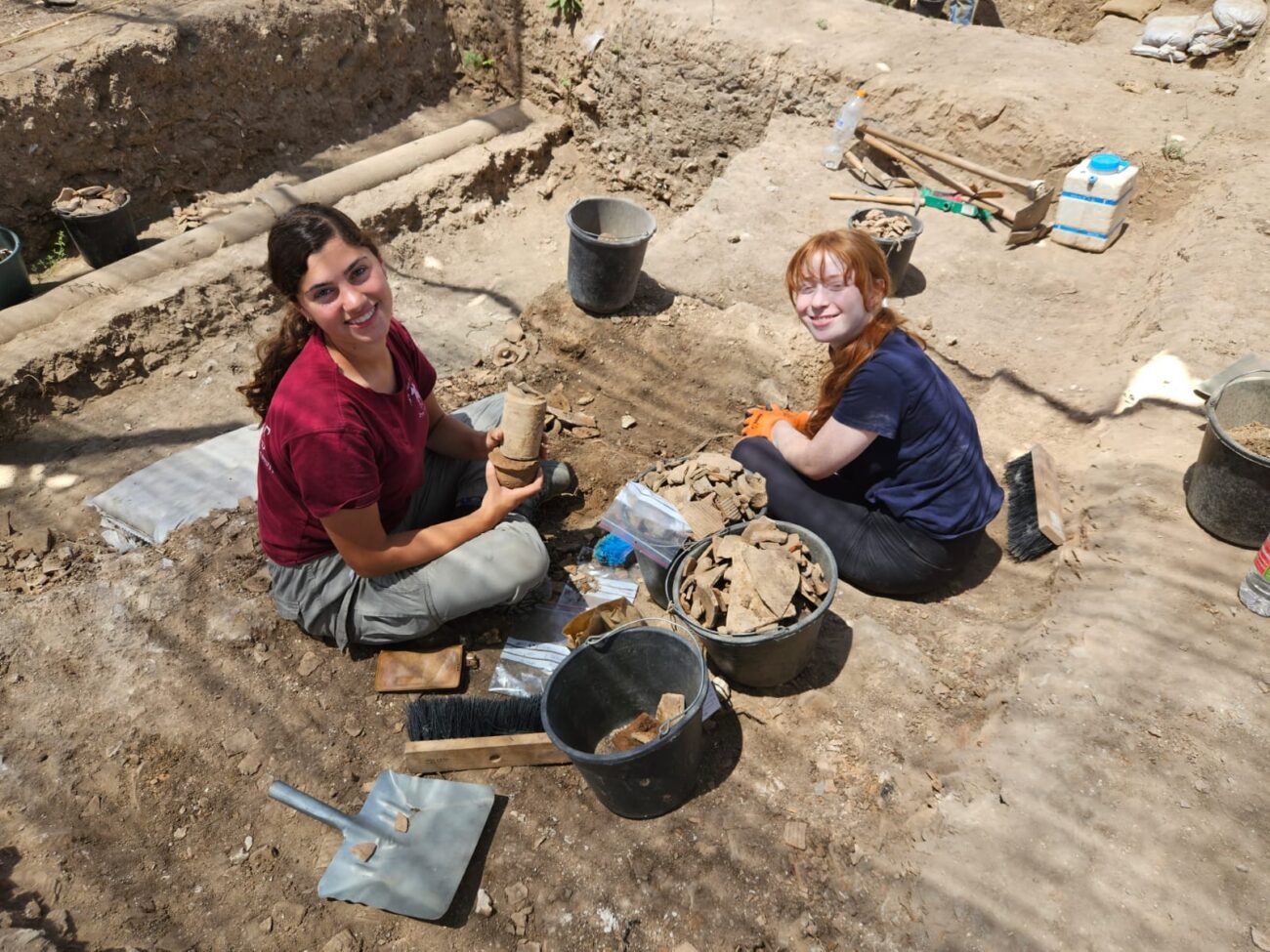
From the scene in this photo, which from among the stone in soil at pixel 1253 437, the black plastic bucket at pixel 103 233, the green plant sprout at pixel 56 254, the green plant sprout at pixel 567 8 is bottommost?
the green plant sprout at pixel 56 254

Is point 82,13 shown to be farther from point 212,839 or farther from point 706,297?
point 212,839

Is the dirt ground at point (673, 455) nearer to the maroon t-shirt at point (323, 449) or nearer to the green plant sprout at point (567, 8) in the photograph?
the green plant sprout at point (567, 8)

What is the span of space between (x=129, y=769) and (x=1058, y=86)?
7.37m

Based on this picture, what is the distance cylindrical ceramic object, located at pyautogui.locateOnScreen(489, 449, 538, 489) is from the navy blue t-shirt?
3.82ft

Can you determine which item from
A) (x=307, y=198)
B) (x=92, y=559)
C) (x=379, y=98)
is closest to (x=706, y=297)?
(x=307, y=198)

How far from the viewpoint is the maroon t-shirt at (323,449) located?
2.63 meters

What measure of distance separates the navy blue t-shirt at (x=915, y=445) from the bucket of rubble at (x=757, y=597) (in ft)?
1.46

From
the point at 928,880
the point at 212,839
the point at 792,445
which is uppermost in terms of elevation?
the point at 792,445

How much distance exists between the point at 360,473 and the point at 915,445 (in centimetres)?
202

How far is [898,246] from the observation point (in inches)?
207

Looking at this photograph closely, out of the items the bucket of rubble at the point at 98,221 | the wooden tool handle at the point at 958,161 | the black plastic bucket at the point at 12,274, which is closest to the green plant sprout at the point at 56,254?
the bucket of rubble at the point at 98,221

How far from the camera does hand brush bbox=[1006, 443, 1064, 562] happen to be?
3.55 meters

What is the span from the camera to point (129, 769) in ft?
9.73

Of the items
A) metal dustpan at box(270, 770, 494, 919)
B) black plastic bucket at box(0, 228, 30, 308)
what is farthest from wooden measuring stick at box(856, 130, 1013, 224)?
black plastic bucket at box(0, 228, 30, 308)
